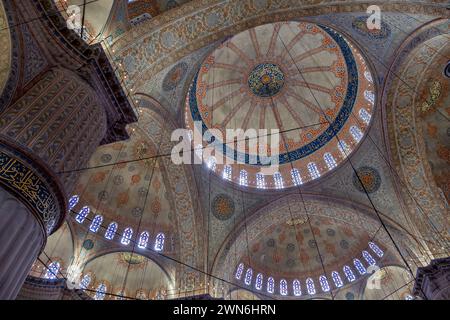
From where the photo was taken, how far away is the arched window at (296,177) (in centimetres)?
1314

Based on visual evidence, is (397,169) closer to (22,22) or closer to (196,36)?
(196,36)

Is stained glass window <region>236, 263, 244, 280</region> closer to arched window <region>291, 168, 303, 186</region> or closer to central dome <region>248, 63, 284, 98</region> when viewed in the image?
arched window <region>291, 168, 303, 186</region>

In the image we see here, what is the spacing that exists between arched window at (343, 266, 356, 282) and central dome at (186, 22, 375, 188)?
4.93 m

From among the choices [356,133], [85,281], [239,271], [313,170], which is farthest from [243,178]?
[85,281]

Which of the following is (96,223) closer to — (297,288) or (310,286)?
(297,288)

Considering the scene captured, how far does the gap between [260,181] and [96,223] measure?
669 centimetres

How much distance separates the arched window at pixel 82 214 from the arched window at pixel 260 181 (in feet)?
22.0

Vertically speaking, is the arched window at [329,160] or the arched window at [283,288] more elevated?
the arched window at [329,160]

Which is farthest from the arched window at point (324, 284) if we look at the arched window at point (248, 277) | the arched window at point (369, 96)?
the arched window at point (369, 96)

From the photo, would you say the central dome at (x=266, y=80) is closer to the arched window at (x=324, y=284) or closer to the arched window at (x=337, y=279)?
the arched window at (x=337, y=279)

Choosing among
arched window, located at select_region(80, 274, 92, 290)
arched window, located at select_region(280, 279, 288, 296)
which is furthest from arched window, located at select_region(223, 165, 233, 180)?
A: arched window, located at select_region(80, 274, 92, 290)

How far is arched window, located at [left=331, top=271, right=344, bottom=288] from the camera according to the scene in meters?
14.4

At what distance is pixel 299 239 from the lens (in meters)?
15.3

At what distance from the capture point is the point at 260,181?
13.8 metres
